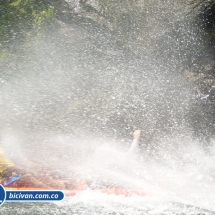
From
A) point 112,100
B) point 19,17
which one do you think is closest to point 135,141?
point 112,100

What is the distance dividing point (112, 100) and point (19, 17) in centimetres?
350

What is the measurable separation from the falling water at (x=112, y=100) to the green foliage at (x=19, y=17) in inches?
15.6

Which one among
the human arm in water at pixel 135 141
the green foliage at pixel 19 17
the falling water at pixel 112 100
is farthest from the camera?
the green foliage at pixel 19 17

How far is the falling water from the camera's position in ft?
20.5

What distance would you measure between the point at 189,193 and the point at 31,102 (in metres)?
4.17

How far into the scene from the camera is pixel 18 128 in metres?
6.95

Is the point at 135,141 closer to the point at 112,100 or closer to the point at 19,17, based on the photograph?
the point at 112,100

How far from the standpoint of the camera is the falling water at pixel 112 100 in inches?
247

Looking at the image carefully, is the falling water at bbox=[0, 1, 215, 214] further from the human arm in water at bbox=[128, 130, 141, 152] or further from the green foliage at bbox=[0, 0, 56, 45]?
the green foliage at bbox=[0, 0, 56, 45]

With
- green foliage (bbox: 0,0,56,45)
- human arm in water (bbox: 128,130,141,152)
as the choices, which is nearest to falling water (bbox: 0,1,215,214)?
human arm in water (bbox: 128,130,141,152)

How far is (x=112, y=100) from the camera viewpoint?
7820 mm

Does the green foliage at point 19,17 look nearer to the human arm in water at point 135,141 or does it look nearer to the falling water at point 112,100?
the falling water at point 112,100

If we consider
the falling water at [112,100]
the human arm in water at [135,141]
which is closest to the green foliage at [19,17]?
the falling water at [112,100]

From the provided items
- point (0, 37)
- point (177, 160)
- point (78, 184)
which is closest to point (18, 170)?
point (78, 184)
